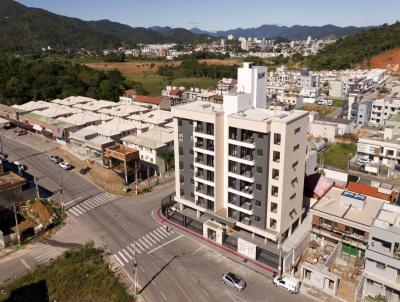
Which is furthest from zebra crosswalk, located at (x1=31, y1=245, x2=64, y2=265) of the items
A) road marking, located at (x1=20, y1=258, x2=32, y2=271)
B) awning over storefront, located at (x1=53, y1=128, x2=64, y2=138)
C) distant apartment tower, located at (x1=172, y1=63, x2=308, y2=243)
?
awning over storefront, located at (x1=53, y1=128, x2=64, y2=138)

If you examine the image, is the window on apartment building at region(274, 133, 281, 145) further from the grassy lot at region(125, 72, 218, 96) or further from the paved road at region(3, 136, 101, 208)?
A: the grassy lot at region(125, 72, 218, 96)

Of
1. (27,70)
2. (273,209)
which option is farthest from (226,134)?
(27,70)

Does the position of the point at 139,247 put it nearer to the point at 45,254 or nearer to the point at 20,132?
the point at 45,254

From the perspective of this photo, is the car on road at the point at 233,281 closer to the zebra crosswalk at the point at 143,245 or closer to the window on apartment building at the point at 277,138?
the zebra crosswalk at the point at 143,245

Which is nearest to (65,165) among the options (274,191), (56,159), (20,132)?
(56,159)

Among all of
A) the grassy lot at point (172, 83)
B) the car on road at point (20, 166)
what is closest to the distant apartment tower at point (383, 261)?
the car on road at point (20, 166)
